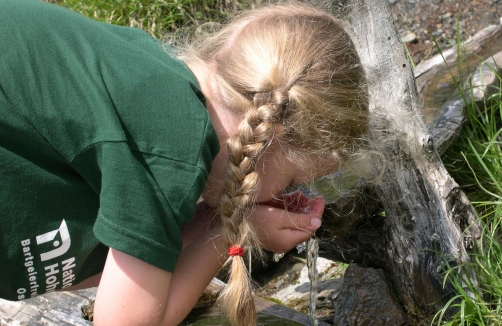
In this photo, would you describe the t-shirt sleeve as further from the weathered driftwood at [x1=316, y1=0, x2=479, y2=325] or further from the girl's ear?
the weathered driftwood at [x1=316, y1=0, x2=479, y2=325]

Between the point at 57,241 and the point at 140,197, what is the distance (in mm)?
355

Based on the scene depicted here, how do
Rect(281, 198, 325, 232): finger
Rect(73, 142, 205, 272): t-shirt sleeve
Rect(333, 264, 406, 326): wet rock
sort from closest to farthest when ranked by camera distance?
Rect(73, 142, 205, 272): t-shirt sleeve < Rect(281, 198, 325, 232): finger < Rect(333, 264, 406, 326): wet rock

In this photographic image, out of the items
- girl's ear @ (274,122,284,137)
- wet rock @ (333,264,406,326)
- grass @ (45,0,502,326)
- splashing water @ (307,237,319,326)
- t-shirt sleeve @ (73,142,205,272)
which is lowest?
wet rock @ (333,264,406,326)

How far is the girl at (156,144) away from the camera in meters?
1.53

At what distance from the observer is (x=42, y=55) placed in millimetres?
1567

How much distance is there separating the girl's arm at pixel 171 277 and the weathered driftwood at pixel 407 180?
0.43 meters

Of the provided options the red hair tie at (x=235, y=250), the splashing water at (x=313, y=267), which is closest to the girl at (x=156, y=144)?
the red hair tie at (x=235, y=250)

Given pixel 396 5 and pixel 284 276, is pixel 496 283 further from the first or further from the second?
pixel 396 5

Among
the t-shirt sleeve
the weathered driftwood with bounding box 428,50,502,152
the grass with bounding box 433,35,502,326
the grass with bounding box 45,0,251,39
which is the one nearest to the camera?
the t-shirt sleeve

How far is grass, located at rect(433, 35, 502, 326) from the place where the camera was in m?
2.15

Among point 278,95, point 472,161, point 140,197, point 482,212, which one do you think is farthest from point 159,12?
point 140,197

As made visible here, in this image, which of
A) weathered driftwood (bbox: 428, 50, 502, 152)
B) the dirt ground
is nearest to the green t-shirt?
weathered driftwood (bbox: 428, 50, 502, 152)

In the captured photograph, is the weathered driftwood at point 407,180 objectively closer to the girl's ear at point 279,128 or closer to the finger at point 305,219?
the finger at point 305,219

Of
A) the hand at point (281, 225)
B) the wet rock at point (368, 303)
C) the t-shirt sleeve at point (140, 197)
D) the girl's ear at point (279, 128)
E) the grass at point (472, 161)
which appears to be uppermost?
the girl's ear at point (279, 128)
